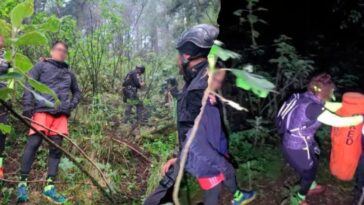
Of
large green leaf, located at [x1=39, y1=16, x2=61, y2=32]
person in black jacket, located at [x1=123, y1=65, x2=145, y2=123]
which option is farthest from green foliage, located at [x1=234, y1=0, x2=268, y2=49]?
person in black jacket, located at [x1=123, y1=65, x2=145, y2=123]

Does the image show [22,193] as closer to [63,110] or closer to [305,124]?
[63,110]

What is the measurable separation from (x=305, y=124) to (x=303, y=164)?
0.35m

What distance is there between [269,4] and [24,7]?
415cm

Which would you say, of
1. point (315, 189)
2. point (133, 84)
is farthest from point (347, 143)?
point (133, 84)

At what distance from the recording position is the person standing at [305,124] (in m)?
3.81

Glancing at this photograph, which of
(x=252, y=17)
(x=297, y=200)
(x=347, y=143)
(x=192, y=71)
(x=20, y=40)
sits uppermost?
(x=252, y=17)

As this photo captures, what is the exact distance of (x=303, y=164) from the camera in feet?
12.8

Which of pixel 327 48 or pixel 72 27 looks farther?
pixel 72 27

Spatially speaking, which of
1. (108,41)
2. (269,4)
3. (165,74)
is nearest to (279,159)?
(269,4)

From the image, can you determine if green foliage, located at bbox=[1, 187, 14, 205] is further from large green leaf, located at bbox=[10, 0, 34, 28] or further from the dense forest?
large green leaf, located at bbox=[10, 0, 34, 28]

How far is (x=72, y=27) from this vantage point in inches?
311

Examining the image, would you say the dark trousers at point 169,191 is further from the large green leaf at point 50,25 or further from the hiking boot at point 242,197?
the large green leaf at point 50,25

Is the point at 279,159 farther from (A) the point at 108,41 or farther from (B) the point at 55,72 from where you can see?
(A) the point at 108,41

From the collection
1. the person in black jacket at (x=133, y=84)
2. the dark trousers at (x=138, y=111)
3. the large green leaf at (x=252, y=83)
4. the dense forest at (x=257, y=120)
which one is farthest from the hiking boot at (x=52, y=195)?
the large green leaf at (x=252, y=83)
